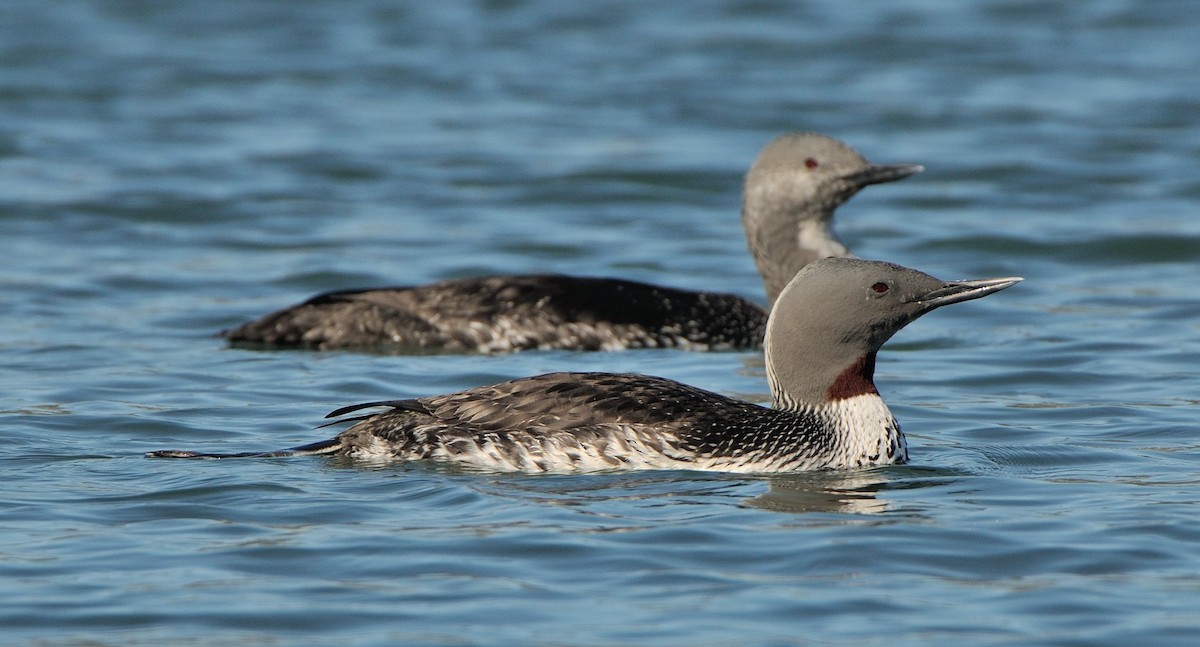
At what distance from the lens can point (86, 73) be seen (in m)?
19.9

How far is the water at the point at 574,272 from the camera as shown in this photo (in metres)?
5.82

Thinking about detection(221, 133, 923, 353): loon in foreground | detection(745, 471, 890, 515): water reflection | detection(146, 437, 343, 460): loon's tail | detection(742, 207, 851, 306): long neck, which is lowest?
detection(745, 471, 890, 515): water reflection

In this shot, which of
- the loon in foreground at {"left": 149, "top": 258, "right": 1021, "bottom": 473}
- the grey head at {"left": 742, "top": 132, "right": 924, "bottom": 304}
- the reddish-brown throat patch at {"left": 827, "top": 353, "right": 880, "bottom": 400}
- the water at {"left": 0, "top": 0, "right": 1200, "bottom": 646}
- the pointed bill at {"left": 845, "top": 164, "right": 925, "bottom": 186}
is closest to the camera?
the water at {"left": 0, "top": 0, "right": 1200, "bottom": 646}

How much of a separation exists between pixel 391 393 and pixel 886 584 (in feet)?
13.1

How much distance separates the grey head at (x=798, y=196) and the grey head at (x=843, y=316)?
142 inches

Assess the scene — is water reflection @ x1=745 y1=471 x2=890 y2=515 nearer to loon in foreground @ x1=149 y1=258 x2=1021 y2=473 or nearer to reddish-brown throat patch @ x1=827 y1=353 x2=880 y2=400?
loon in foreground @ x1=149 y1=258 x2=1021 y2=473

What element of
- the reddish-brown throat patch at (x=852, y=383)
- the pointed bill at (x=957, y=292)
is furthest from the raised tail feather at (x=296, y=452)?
the pointed bill at (x=957, y=292)

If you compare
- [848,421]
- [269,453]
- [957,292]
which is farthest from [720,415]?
[269,453]

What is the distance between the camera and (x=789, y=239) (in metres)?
11.3

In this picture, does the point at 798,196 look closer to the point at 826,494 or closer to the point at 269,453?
the point at 826,494

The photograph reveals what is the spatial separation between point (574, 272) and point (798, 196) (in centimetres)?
224

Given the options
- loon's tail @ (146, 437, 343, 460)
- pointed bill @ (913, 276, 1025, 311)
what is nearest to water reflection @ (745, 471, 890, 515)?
Result: pointed bill @ (913, 276, 1025, 311)

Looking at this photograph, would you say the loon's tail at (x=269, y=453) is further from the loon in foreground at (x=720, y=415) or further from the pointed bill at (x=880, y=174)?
the pointed bill at (x=880, y=174)

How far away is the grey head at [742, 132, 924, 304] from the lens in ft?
36.3
